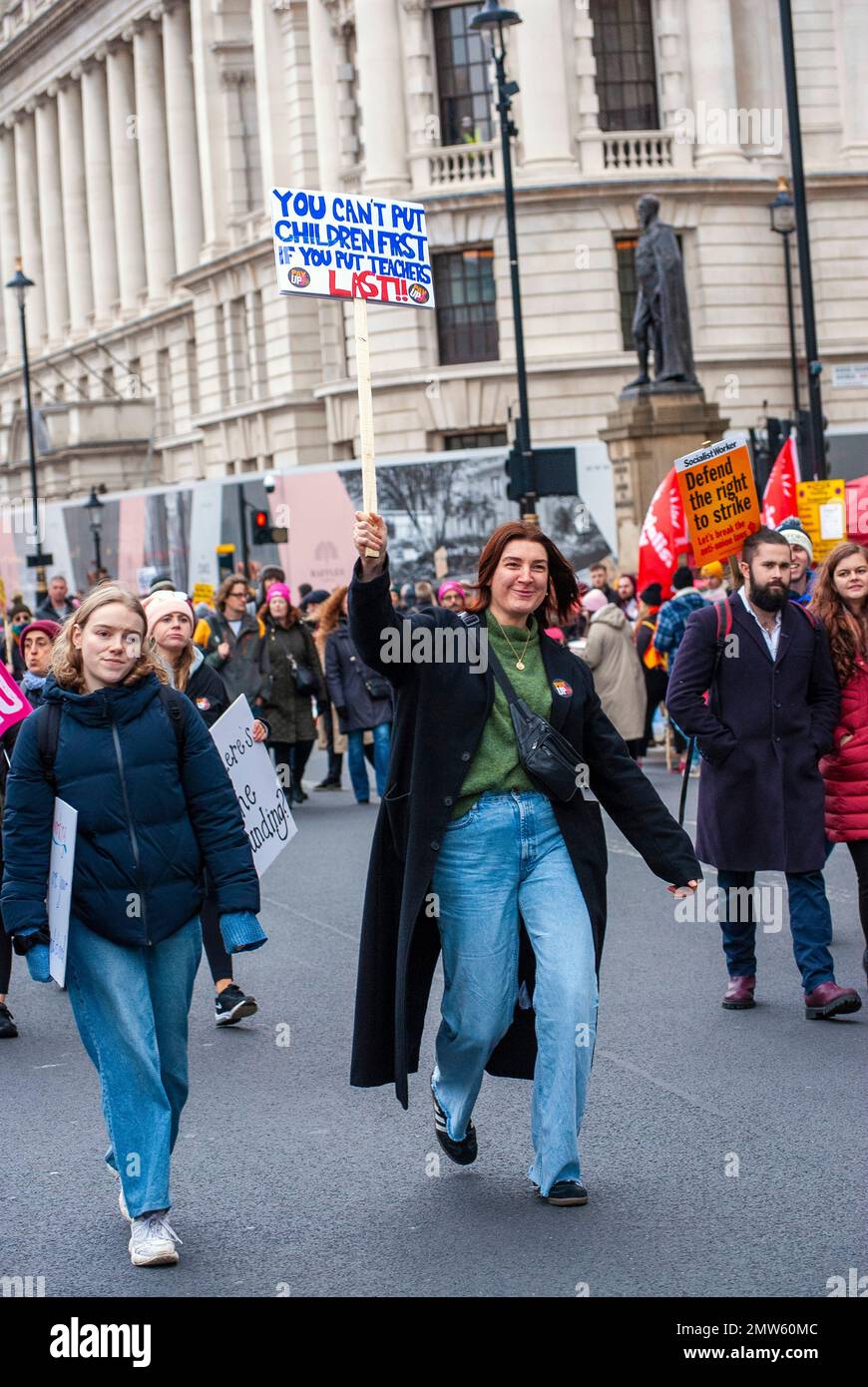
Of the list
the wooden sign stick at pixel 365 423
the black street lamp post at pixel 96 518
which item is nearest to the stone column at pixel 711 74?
the black street lamp post at pixel 96 518

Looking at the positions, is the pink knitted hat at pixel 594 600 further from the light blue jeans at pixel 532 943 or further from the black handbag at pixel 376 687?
the light blue jeans at pixel 532 943

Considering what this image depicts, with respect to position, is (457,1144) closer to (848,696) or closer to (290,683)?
(848,696)

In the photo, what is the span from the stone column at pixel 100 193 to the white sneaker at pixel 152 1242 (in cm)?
6386

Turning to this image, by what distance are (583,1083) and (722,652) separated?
3116 mm

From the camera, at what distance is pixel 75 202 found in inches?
2820

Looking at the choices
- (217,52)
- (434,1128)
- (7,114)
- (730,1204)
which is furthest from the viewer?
(7,114)

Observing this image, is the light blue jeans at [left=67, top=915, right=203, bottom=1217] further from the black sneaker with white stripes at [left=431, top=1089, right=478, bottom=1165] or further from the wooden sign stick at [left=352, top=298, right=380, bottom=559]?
the wooden sign stick at [left=352, top=298, right=380, bottom=559]

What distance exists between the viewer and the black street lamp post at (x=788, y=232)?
3309 cm

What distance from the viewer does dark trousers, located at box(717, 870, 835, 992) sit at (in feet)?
28.4

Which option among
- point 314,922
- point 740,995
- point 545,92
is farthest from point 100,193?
point 740,995

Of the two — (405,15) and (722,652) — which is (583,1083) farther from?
(405,15)

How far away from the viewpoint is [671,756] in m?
19.9

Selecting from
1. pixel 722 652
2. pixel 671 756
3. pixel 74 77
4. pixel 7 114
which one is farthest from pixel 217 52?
pixel 722 652

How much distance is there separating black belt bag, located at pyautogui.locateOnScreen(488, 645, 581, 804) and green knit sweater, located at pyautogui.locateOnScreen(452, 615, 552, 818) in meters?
0.02
